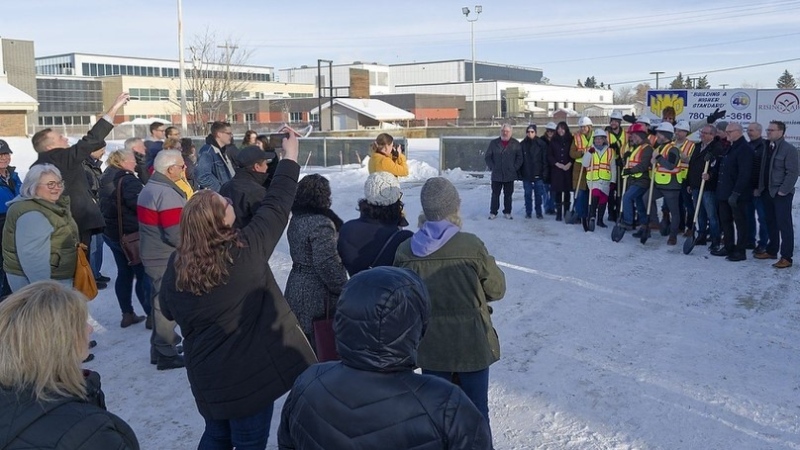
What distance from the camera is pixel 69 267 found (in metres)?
5.79

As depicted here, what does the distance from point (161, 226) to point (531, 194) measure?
27.3 ft

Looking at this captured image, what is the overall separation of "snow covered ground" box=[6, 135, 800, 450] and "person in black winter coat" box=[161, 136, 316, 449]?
174 cm

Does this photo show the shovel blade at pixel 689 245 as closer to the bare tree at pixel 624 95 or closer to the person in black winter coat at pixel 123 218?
the person in black winter coat at pixel 123 218

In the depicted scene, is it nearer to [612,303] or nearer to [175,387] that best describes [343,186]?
[612,303]

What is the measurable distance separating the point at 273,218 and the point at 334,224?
→ 3.41 ft

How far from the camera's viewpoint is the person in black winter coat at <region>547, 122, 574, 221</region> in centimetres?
1286

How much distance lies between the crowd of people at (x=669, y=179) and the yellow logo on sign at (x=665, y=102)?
6028 millimetres

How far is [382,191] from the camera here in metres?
4.59

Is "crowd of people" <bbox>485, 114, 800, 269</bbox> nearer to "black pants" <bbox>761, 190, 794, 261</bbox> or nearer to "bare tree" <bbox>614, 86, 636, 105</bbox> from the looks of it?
"black pants" <bbox>761, 190, 794, 261</bbox>

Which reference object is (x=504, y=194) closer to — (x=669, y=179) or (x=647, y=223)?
(x=647, y=223)

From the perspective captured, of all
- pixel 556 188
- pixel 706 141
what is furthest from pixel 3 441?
pixel 556 188

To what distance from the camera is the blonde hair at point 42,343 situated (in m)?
2.28

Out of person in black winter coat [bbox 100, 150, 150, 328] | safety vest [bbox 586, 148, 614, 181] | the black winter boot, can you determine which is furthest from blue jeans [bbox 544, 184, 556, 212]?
person in black winter coat [bbox 100, 150, 150, 328]

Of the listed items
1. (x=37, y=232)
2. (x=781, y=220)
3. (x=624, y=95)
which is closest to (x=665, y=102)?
(x=781, y=220)
